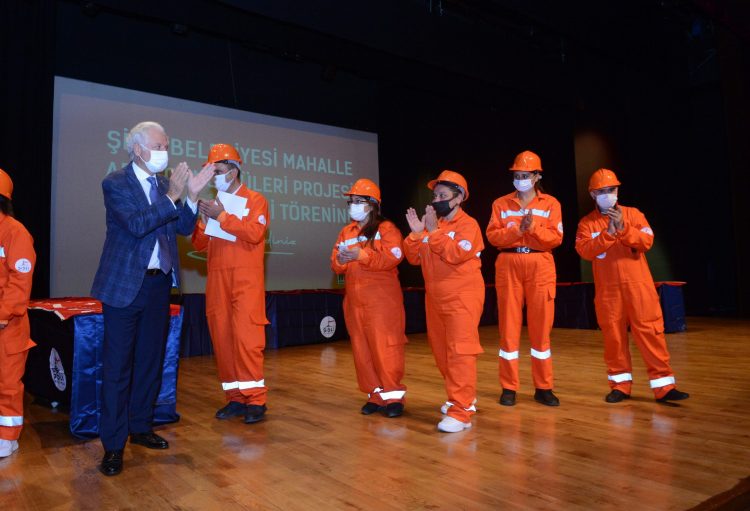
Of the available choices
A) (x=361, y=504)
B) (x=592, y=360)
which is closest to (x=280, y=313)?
(x=592, y=360)

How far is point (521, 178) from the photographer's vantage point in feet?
11.2

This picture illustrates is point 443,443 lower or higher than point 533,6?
lower

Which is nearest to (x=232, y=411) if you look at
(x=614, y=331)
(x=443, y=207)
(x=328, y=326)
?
(x=443, y=207)

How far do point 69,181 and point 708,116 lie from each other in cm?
1110

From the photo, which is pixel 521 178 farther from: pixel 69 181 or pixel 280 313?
pixel 69 181

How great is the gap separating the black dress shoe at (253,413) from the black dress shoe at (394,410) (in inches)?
29.3

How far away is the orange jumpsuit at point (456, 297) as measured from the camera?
109 inches

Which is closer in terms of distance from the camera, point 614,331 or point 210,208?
point 210,208

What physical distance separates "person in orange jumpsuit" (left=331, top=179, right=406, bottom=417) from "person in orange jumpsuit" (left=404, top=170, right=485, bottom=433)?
0.20 metres

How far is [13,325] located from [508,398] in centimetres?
279

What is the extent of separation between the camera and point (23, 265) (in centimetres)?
261

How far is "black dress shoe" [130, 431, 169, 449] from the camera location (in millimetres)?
2666

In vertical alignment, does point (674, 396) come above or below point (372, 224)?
below

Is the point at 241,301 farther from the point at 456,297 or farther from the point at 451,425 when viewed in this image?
the point at 451,425
